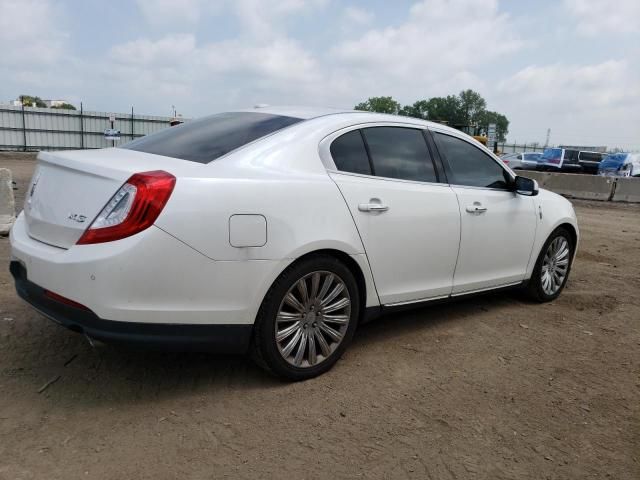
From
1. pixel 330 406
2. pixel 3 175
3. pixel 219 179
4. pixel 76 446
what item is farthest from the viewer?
pixel 3 175

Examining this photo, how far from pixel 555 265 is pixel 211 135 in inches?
138

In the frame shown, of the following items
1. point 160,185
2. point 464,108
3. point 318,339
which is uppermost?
point 464,108

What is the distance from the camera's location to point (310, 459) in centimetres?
265

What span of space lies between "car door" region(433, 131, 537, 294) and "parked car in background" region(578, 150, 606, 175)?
25.0 metres

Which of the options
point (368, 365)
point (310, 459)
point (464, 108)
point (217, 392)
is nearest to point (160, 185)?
point (217, 392)

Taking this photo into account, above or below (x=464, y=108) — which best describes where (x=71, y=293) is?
below

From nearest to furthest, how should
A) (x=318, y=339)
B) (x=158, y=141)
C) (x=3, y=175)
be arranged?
(x=318, y=339)
(x=158, y=141)
(x=3, y=175)

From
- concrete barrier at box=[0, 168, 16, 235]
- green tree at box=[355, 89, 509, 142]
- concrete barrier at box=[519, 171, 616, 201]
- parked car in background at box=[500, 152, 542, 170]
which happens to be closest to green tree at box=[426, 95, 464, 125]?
green tree at box=[355, 89, 509, 142]

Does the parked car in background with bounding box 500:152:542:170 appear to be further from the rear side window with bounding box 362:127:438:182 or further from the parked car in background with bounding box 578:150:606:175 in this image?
the rear side window with bounding box 362:127:438:182

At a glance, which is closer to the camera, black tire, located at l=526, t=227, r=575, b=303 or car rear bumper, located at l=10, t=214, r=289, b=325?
car rear bumper, located at l=10, t=214, r=289, b=325

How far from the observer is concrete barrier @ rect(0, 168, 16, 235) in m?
6.74

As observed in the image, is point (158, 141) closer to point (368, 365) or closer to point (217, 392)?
point (217, 392)

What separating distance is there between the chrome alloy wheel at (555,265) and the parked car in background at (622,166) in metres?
22.8

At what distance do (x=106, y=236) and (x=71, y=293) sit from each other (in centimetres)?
33
